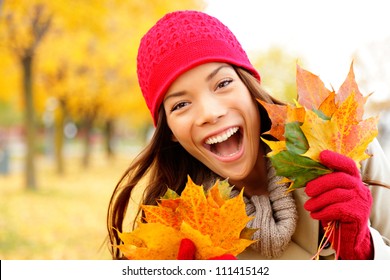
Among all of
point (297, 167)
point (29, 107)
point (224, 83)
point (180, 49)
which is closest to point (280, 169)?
point (297, 167)

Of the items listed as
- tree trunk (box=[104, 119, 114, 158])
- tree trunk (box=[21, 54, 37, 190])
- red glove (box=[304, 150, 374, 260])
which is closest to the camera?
red glove (box=[304, 150, 374, 260])

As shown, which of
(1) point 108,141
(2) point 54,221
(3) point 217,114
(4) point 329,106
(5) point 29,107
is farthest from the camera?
(1) point 108,141

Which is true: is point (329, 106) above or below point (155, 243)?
above

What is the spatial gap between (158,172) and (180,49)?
0.54 meters

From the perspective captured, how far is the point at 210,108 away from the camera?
1.89 metres

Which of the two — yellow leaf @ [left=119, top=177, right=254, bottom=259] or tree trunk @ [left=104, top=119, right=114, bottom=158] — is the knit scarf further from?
tree trunk @ [left=104, top=119, right=114, bottom=158]

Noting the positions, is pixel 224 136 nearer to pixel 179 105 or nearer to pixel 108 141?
pixel 179 105

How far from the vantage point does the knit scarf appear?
6.07 feet

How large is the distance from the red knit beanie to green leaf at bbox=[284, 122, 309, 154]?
1.70 ft

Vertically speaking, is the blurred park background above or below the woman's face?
above

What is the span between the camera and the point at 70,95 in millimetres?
16781

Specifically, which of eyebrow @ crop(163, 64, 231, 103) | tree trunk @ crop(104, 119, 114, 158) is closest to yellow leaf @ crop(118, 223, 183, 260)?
eyebrow @ crop(163, 64, 231, 103)

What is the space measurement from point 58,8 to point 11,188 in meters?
5.65
